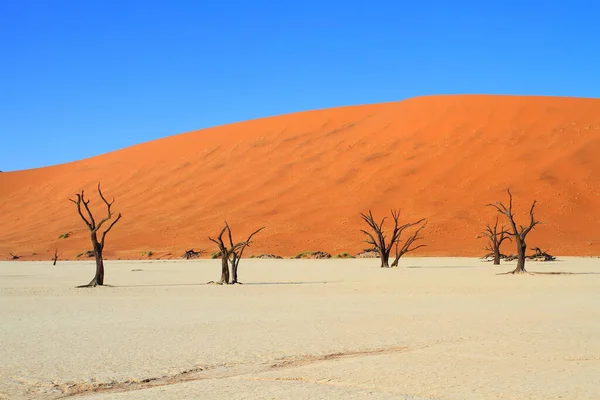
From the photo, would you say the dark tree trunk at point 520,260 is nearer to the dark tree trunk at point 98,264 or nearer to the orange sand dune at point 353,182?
the dark tree trunk at point 98,264

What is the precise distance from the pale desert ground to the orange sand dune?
27.4 meters

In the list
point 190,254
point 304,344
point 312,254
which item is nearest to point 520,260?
point 304,344

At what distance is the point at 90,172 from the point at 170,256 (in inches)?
1583

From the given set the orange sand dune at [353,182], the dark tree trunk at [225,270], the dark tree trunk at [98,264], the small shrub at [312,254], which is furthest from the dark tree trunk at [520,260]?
the small shrub at [312,254]

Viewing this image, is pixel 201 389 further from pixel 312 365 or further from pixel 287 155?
pixel 287 155

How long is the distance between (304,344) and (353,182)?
47298 millimetres

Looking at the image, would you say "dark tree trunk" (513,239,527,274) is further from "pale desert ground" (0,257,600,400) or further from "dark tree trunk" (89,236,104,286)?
"dark tree trunk" (89,236,104,286)

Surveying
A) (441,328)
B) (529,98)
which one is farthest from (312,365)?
(529,98)

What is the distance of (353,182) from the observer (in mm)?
56469

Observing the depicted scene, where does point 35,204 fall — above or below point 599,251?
above

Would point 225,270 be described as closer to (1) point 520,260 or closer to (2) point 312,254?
(1) point 520,260

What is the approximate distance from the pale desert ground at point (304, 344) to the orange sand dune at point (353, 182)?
89.8 ft

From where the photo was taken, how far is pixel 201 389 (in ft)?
21.9

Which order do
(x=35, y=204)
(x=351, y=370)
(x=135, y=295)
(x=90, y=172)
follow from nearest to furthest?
(x=351, y=370)
(x=135, y=295)
(x=35, y=204)
(x=90, y=172)
